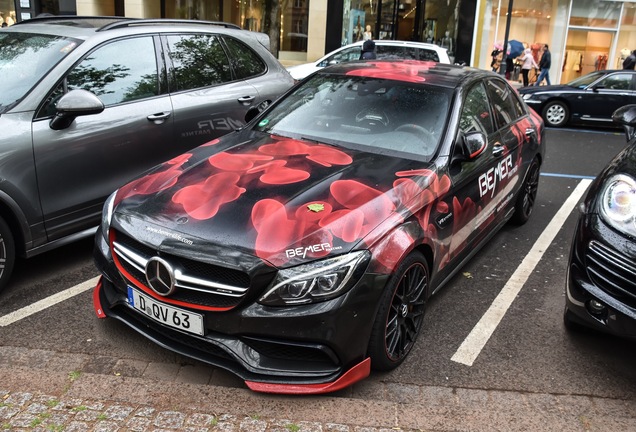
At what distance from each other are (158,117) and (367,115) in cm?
178

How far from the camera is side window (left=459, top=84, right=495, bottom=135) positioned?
445 cm

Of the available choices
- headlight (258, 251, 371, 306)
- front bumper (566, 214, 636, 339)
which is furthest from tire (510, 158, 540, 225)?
headlight (258, 251, 371, 306)

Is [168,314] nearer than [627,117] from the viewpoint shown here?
Yes

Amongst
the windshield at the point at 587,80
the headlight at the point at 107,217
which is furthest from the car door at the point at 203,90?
the windshield at the point at 587,80

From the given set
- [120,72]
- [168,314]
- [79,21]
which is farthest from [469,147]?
[79,21]

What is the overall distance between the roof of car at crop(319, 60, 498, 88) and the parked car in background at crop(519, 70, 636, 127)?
8.59 m

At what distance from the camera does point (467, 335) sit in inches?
160

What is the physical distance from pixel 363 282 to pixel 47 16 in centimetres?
435

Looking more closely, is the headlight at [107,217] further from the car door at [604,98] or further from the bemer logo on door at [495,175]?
the car door at [604,98]

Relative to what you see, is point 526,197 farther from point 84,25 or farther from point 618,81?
point 618,81

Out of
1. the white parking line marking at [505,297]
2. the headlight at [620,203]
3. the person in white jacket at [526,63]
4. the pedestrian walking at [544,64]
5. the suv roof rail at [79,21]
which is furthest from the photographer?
the person in white jacket at [526,63]

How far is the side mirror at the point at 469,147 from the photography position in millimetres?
4102

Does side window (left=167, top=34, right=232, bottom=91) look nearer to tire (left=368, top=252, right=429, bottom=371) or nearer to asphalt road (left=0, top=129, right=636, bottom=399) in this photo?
asphalt road (left=0, top=129, right=636, bottom=399)

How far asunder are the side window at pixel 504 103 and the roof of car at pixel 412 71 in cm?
15
